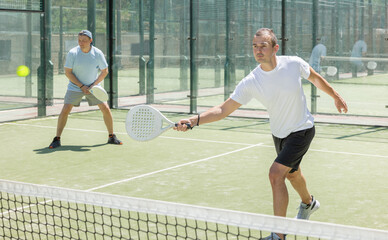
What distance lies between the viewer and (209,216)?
149 inches

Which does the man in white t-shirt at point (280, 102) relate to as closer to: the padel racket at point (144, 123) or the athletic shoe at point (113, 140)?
the padel racket at point (144, 123)

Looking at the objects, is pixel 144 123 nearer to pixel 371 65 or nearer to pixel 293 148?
pixel 293 148

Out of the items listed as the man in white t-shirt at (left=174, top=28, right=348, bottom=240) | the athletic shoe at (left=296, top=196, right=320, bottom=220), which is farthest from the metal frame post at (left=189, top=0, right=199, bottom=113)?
the man in white t-shirt at (left=174, top=28, right=348, bottom=240)

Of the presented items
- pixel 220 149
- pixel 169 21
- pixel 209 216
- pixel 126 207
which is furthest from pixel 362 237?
pixel 169 21

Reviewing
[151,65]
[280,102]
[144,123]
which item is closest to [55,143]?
[144,123]

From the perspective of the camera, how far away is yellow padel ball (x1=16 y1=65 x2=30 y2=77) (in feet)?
42.9

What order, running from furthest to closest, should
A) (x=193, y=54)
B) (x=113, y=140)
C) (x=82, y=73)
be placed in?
(x=193, y=54), (x=113, y=140), (x=82, y=73)

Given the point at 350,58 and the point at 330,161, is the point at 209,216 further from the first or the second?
the point at 350,58

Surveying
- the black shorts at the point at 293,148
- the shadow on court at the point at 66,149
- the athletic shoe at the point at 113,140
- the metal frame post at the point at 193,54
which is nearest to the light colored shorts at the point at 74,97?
the athletic shoe at the point at 113,140

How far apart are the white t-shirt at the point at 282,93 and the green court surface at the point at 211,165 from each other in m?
1.02

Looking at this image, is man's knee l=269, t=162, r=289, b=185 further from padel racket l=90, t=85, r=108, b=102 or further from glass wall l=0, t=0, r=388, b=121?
glass wall l=0, t=0, r=388, b=121

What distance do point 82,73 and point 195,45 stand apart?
4321mm

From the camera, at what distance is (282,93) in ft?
16.7

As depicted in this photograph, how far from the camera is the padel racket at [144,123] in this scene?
17.0ft
